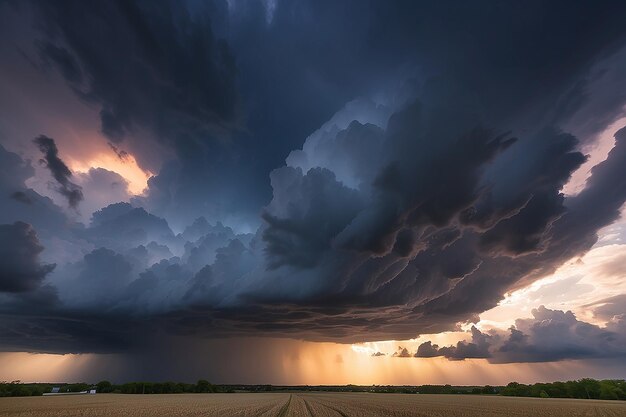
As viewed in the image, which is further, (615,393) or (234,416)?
(615,393)

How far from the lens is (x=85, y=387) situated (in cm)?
18475

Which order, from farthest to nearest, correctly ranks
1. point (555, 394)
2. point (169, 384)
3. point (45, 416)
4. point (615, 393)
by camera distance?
point (169, 384) < point (555, 394) < point (615, 393) < point (45, 416)

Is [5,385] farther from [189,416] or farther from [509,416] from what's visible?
[509,416]

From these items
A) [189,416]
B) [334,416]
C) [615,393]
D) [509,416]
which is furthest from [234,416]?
[615,393]

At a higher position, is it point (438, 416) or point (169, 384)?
point (169, 384)

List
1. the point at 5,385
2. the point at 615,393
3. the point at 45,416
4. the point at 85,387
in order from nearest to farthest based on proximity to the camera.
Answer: the point at 45,416
the point at 5,385
the point at 615,393
the point at 85,387

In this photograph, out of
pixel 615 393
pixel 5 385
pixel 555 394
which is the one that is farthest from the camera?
pixel 555 394

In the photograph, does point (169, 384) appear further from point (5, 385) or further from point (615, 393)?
point (615, 393)

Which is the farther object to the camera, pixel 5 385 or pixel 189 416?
pixel 5 385

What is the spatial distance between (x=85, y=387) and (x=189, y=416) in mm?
193087

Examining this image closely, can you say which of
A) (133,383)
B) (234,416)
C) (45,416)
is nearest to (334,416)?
(234,416)

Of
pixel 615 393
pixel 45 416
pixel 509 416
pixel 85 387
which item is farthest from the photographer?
pixel 85 387

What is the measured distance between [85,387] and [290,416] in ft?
652

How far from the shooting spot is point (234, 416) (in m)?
39.6
